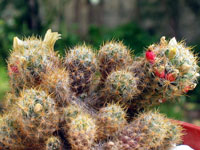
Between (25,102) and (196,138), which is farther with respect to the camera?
(196,138)

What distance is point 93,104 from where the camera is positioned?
4.59 ft

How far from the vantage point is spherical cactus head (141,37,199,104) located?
1.28 metres

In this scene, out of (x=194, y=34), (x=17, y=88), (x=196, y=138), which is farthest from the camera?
(x=194, y=34)

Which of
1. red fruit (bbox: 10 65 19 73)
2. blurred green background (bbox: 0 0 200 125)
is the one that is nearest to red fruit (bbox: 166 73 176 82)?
red fruit (bbox: 10 65 19 73)

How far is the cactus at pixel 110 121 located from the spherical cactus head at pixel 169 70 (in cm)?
21

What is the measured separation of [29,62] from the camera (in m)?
1.25

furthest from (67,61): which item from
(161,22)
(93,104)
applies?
(161,22)

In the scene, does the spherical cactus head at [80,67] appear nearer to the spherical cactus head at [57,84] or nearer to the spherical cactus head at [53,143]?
the spherical cactus head at [57,84]

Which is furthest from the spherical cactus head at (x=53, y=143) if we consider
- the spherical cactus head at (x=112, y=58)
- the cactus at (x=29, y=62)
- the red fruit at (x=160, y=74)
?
the red fruit at (x=160, y=74)

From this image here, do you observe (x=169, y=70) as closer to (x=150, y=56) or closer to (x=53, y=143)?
(x=150, y=56)

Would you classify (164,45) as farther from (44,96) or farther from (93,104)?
(44,96)

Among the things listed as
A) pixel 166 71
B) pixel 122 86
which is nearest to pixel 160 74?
pixel 166 71

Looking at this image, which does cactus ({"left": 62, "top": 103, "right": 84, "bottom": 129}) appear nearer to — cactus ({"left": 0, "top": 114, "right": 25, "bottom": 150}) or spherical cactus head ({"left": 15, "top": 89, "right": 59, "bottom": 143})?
spherical cactus head ({"left": 15, "top": 89, "right": 59, "bottom": 143})

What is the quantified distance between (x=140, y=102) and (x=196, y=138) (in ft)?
1.86
